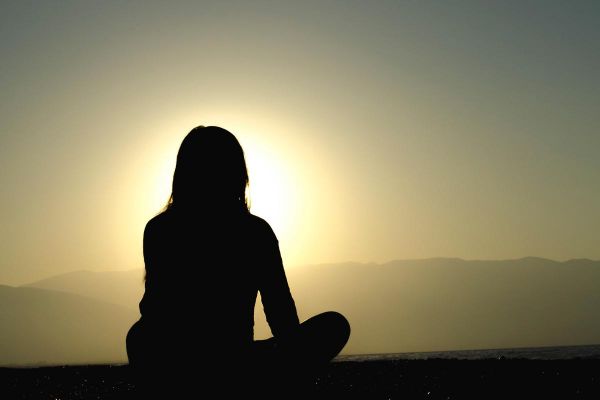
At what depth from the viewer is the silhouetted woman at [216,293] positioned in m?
3.97

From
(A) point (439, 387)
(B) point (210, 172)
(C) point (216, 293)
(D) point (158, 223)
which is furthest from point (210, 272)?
(A) point (439, 387)

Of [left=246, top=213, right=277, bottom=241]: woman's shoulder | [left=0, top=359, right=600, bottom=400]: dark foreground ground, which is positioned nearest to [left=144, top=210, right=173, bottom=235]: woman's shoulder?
[left=246, top=213, right=277, bottom=241]: woman's shoulder

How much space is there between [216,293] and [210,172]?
784mm

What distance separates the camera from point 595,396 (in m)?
10.3

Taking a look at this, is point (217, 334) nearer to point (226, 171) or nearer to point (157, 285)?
point (157, 285)

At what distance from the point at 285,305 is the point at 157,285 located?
82 cm

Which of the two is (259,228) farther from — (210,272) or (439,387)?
(439,387)

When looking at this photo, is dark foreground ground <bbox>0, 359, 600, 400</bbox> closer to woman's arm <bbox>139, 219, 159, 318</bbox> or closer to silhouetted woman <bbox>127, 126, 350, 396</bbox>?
silhouetted woman <bbox>127, 126, 350, 396</bbox>

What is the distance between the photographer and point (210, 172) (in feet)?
14.1

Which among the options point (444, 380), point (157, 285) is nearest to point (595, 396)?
point (444, 380)

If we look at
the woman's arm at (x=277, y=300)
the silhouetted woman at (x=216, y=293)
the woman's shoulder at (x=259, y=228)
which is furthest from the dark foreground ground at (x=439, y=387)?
the woman's shoulder at (x=259, y=228)

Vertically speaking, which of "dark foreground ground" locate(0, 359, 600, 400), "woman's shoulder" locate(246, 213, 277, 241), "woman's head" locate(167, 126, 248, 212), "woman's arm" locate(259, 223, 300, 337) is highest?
"woman's head" locate(167, 126, 248, 212)

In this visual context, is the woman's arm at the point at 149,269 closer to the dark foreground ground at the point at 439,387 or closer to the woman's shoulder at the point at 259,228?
the woman's shoulder at the point at 259,228

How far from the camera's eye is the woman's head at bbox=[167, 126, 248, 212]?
169 inches
